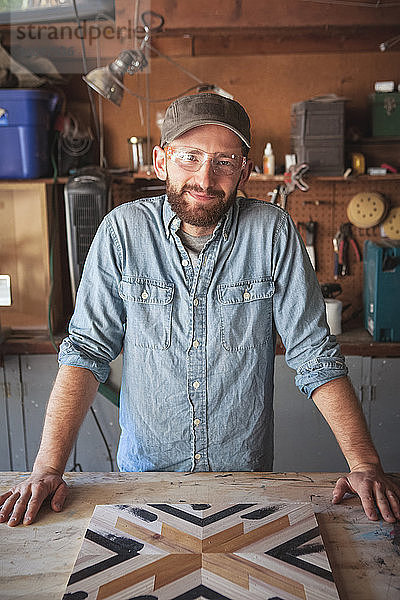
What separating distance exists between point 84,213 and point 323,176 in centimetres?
112

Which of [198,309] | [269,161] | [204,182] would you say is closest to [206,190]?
[204,182]

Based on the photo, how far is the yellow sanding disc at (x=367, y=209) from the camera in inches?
126

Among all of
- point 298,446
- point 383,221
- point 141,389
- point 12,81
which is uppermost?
point 12,81

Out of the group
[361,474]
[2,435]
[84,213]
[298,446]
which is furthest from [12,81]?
[361,474]

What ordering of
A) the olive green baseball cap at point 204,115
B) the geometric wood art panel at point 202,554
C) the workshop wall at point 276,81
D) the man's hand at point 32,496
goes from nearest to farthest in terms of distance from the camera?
the geometric wood art panel at point 202,554, the man's hand at point 32,496, the olive green baseball cap at point 204,115, the workshop wall at point 276,81

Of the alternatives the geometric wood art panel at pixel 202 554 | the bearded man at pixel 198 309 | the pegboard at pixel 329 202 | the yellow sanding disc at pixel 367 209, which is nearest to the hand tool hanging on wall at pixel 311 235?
the pegboard at pixel 329 202

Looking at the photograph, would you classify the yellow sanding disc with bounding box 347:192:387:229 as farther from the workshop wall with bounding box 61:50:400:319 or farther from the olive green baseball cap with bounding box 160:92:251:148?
the olive green baseball cap with bounding box 160:92:251:148

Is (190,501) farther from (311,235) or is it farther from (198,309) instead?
(311,235)

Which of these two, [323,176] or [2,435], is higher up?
[323,176]

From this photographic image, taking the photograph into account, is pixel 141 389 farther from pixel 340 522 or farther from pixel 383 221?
pixel 383 221

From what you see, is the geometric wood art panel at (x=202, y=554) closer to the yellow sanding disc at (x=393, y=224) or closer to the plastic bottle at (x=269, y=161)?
the plastic bottle at (x=269, y=161)

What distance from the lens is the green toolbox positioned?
9.91 ft

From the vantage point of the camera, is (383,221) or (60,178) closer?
(60,178)

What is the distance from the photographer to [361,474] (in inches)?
53.2
